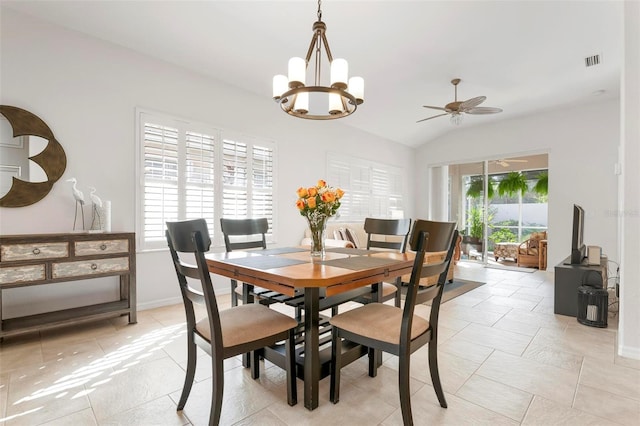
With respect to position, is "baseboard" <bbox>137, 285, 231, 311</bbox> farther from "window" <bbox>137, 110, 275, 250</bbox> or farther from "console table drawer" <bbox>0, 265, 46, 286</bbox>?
"console table drawer" <bbox>0, 265, 46, 286</bbox>

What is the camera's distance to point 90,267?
2727mm

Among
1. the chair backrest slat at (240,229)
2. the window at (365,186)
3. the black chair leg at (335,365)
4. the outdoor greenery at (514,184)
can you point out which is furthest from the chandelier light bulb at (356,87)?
the outdoor greenery at (514,184)

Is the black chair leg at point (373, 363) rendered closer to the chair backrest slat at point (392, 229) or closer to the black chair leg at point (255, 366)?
the black chair leg at point (255, 366)

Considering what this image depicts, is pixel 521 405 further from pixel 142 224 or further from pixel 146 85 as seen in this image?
pixel 146 85

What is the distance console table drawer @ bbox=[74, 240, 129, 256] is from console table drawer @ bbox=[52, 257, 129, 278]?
0.08 meters

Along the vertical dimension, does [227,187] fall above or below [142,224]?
above

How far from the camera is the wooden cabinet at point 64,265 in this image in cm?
239

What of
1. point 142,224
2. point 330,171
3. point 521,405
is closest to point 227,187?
point 142,224

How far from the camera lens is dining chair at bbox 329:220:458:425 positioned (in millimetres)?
1444

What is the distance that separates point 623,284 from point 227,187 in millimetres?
4143

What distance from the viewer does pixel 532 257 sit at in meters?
6.50

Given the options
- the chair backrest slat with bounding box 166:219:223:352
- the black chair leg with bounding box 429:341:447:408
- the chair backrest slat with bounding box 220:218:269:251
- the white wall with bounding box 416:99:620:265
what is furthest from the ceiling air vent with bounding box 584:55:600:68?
the chair backrest slat with bounding box 166:219:223:352

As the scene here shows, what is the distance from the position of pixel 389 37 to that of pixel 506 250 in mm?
6071

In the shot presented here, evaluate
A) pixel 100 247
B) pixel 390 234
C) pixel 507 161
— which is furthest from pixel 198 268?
pixel 507 161
